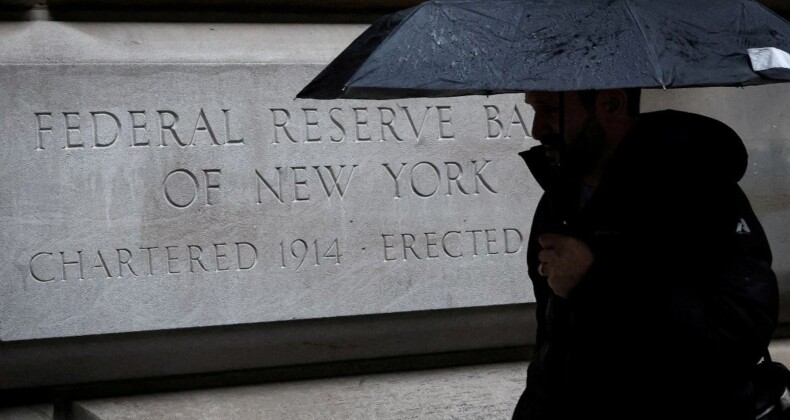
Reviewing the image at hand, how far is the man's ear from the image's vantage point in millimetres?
2471

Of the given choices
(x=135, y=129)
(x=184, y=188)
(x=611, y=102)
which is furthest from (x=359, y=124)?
(x=611, y=102)

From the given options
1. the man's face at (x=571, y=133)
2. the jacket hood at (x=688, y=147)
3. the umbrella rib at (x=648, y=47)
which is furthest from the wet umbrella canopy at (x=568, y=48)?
the man's face at (x=571, y=133)

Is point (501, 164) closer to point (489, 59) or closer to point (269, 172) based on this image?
point (269, 172)

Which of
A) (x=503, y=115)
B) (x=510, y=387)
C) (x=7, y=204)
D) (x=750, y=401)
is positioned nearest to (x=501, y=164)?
(x=503, y=115)

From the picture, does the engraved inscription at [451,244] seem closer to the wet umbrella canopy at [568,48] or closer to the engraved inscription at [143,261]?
the engraved inscription at [143,261]

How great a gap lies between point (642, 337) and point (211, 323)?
292cm

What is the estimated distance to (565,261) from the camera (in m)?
2.36

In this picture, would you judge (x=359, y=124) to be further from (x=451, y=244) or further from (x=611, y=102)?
(x=611, y=102)

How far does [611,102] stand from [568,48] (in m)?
0.31

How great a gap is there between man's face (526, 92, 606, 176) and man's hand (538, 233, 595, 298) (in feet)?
0.66

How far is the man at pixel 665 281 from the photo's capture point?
2.25m

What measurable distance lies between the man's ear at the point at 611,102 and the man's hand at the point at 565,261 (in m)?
0.31

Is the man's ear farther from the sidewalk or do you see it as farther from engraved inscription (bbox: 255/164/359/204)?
the sidewalk

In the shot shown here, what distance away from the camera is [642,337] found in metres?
2.27
